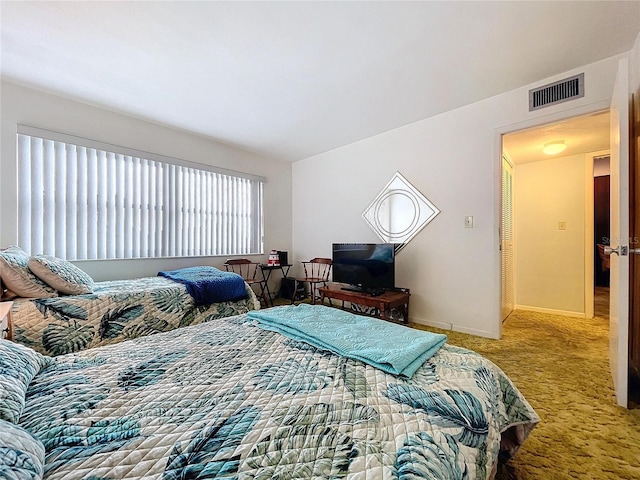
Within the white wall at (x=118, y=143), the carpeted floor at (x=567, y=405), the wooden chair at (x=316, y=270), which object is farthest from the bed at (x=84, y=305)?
the carpeted floor at (x=567, y=405)

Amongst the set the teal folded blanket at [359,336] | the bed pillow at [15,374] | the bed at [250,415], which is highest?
the bed pillow at [15,374]

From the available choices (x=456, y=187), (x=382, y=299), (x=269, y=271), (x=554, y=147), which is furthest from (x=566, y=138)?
(x=269, y=271)

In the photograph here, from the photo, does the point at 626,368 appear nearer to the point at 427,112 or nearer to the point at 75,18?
the point at 427,112

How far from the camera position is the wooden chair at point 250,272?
172 inches

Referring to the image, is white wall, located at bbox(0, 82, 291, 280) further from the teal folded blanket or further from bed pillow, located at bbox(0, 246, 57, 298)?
the teal folded blanket

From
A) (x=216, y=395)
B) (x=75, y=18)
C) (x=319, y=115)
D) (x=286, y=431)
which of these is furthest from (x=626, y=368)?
(x=75, y=18)

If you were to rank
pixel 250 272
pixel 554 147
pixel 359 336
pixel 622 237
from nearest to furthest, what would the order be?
1. pixel 359 336
2. pixel 622 237
3. pixel 554 147
4. pixel 250 272

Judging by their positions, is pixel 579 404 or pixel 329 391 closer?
pixel 329 391

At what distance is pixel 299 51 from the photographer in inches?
85.7

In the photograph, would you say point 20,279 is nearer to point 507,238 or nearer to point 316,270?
point 316,270

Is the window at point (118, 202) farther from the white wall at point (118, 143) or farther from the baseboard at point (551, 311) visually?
the baseboard at point (551, 311)

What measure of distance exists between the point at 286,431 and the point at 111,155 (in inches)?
150

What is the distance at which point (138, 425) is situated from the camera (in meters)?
0.71

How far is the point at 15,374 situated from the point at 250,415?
0.73 metres
